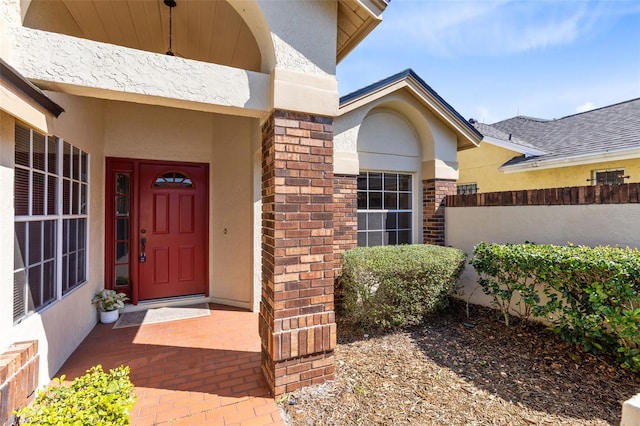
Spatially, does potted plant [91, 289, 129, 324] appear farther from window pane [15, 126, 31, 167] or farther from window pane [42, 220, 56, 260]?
window pane [15, 126, 31, 167]

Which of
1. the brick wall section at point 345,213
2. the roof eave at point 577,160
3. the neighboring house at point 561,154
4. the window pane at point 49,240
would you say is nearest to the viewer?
the window pane at point 49,240

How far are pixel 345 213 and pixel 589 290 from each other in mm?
3476

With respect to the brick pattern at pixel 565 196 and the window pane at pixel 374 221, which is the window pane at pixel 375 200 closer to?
the window pane at pixel 374 221

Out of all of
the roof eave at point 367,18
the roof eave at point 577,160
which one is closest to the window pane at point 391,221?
the roof eave at point 367,18

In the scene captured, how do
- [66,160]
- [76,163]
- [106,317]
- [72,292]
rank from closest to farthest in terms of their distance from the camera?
1. [66,160]
2. [72,292]
3. [76,163]
4. [106,317]

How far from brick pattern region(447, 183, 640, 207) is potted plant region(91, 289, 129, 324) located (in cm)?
667

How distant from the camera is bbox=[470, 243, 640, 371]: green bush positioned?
3.21 metres

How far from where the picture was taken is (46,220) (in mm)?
3143

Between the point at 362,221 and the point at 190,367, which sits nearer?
the point at 190,367

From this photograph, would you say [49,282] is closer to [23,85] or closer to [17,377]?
[17,377]

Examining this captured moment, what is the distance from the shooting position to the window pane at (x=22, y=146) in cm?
257

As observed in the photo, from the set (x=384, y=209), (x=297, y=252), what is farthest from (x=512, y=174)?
(x=297, y=252)

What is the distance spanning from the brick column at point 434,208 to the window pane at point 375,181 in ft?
3.66

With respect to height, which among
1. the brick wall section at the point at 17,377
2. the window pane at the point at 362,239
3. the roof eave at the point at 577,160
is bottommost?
the brick wall section at the point at 17,377
